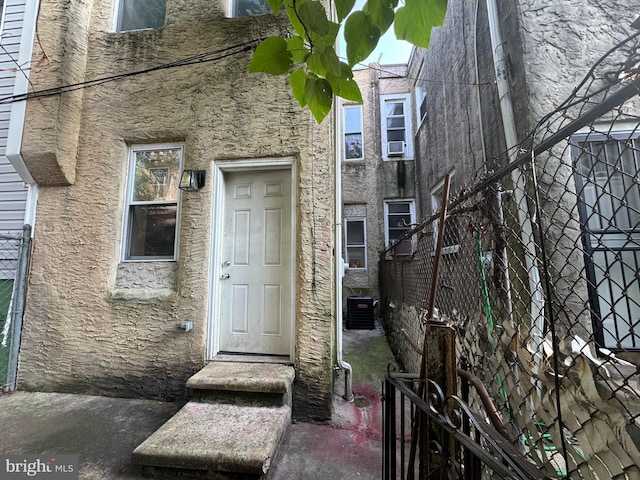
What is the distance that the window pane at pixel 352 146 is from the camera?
8555 mm

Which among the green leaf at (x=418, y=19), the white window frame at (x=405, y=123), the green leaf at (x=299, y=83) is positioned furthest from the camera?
the white window frame at (x=405, y=123)

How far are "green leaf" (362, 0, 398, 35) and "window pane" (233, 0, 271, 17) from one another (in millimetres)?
3512

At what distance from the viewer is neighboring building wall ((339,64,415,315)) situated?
7.84 meters

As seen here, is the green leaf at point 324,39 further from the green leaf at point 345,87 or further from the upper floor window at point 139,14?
the upper floor window at point 139,14

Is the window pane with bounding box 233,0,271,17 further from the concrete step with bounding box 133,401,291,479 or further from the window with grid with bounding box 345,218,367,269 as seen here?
the window with grid with bounding box 345,218,367,269

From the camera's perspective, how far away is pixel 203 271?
320 cm

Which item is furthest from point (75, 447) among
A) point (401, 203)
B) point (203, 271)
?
point (401, 203)

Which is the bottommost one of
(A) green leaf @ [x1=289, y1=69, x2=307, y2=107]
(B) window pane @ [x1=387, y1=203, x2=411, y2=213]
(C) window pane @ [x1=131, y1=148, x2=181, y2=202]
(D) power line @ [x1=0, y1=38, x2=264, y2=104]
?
(A) green leaf @ [x1=289, y1=69, x2=307, y2=107]

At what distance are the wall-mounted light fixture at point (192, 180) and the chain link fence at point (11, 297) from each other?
2.08 metres

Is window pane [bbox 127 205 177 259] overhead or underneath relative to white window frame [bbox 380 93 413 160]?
underneath

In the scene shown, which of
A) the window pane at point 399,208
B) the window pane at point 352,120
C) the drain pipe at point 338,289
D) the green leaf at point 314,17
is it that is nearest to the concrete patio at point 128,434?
the drain pipe at point 338,289

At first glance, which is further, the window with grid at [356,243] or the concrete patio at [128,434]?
the window with grid at [356,243]

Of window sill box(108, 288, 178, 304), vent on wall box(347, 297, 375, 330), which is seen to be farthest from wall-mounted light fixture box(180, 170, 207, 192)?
vent on wall box(347, 297, 375, 330)

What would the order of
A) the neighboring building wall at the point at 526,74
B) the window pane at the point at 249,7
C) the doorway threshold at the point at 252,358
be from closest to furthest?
the neighboring building wall at the point at 526,74 → the doorway threshold at the point at 252,358 → the window pane at the point at 249,7
